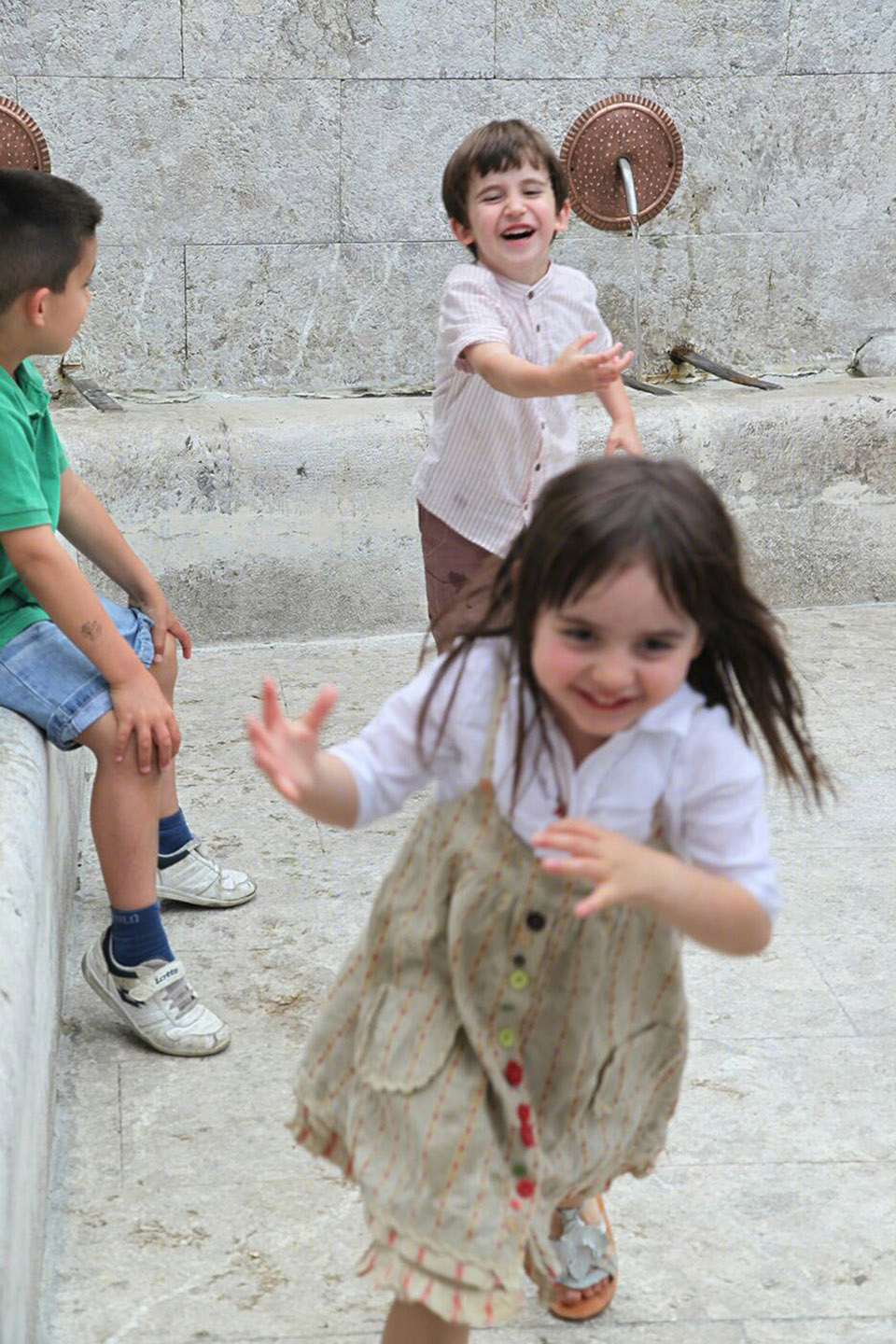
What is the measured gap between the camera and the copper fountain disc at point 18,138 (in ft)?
14.1

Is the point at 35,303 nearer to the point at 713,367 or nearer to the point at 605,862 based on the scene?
the point at 605,862

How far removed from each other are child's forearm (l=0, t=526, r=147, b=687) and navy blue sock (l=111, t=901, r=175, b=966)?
1.13 feet

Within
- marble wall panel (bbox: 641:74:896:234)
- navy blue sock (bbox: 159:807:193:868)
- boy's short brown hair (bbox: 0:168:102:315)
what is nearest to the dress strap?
boy's short brown hair (bbox: 0:168:102:315)

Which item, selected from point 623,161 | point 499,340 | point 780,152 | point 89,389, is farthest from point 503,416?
point 780,152

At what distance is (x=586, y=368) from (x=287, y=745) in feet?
3.19

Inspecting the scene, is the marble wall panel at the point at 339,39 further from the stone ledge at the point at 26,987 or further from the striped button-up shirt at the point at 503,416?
the stone ledge at the point at 26,987

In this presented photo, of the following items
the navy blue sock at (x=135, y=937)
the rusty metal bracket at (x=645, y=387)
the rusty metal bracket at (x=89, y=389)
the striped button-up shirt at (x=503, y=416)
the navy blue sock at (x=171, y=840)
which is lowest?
the navy blue sock at (x=171, y=840)

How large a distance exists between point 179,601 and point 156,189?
1.24 meters

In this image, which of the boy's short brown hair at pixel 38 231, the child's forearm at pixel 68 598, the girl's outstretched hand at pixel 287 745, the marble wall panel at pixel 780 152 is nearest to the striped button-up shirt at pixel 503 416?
the boy's short brown hair at pixel 38 231

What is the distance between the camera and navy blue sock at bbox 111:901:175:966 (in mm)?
2514

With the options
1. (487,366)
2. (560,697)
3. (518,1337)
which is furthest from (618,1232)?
(487,366)

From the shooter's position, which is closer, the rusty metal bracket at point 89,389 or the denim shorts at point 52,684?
the denim shorts at point 52,684

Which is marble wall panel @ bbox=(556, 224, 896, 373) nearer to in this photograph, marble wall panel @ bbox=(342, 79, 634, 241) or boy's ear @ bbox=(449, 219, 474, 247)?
marble wall panel @ bbox=(342, 79, 634, 241)

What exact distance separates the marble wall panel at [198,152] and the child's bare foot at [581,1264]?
3.37 meters
